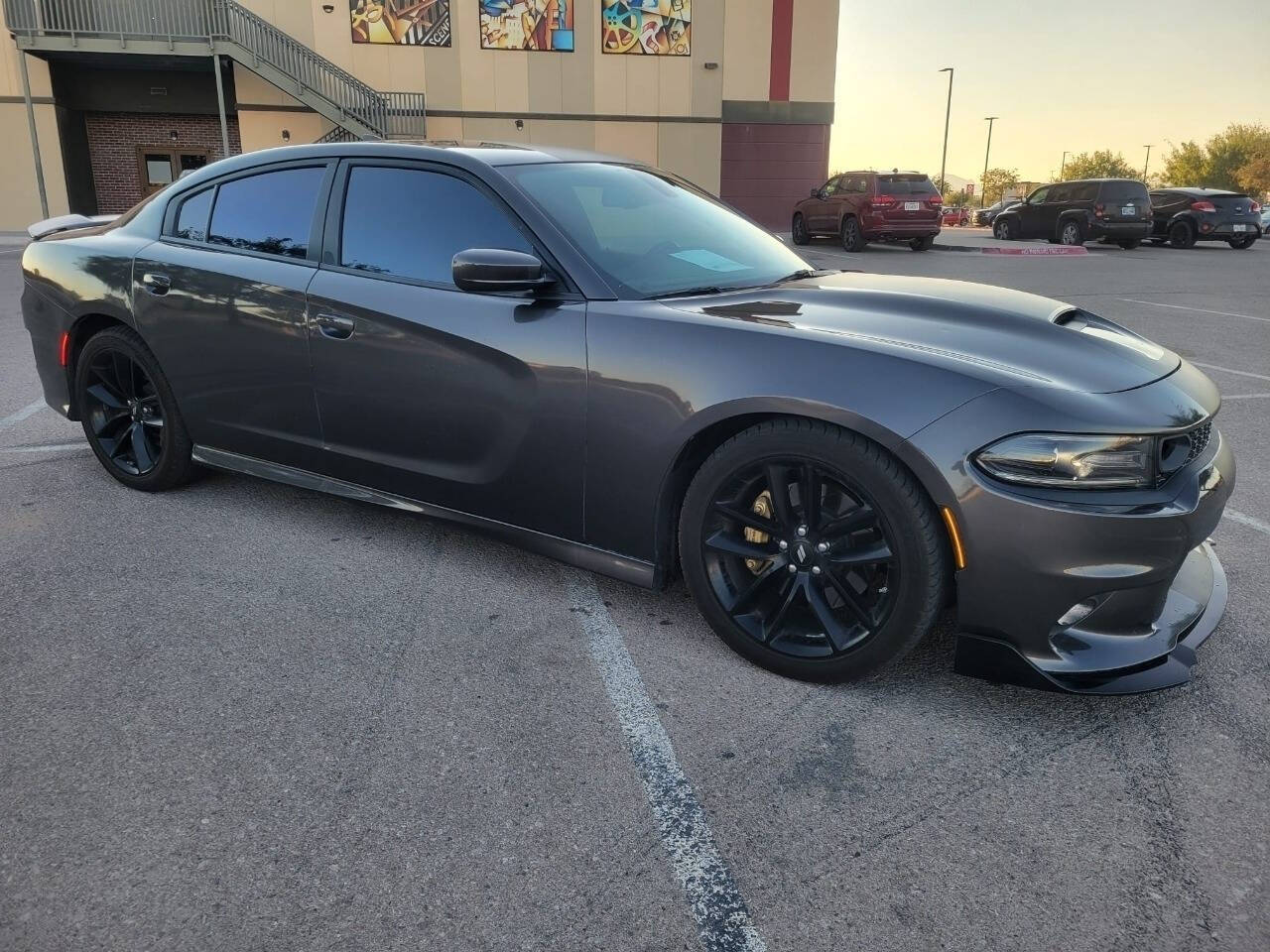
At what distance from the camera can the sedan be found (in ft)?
7.89

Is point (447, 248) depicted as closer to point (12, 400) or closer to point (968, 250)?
point (12, 400)

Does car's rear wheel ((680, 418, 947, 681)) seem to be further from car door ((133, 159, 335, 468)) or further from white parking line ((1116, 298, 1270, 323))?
white parking line ((1116, 298, 1270, 323))

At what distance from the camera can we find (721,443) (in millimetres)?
2846

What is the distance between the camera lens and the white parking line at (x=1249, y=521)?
4.02 meters

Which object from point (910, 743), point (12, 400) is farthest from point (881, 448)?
point (12, 400)

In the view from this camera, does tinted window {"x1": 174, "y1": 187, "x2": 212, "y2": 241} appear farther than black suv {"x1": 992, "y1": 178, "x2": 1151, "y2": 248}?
No

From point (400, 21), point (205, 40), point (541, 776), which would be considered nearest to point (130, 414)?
point (541, 776)

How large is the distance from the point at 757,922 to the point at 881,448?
1.20 meters

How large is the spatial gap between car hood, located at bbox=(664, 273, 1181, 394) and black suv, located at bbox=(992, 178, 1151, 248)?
70.4ft

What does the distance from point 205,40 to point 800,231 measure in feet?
48.8

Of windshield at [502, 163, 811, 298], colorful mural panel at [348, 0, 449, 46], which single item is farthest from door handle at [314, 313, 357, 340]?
A: colorful mural panel at [348, 0, 449, 46]

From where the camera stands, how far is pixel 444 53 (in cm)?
2548

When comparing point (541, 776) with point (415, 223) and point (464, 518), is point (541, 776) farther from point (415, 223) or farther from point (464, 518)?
point (415, 223)

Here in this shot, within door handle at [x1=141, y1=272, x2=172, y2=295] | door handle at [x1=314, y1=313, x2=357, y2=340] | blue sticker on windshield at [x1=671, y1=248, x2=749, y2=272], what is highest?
blue sticker on windshield at [x1=671, y1=248, x2=749, y2=272]
